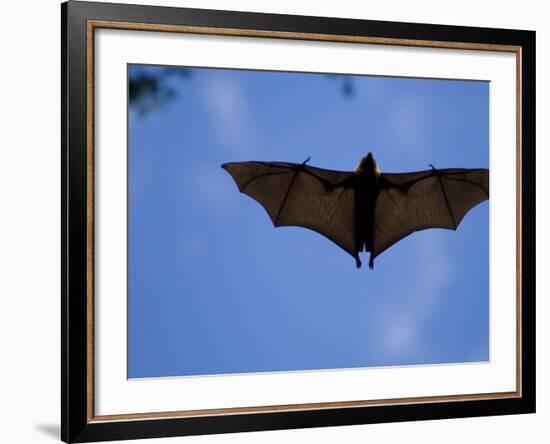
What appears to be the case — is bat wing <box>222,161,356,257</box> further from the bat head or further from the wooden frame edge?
the wooden frame edge

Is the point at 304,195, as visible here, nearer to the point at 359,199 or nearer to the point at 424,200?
the point at 359,199

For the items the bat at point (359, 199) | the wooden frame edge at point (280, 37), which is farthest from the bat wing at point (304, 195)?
the wooden frame edge at point (280, 37)

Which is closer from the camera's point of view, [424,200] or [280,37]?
[280,37]

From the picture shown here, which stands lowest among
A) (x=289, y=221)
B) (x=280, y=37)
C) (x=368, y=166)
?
(x=289, y=221)

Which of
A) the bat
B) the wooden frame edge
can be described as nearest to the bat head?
the bat

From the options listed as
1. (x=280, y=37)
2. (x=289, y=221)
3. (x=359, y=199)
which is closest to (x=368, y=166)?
(x=359, y=199)

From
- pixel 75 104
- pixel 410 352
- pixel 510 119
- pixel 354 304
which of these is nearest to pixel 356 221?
pixel 354 304
